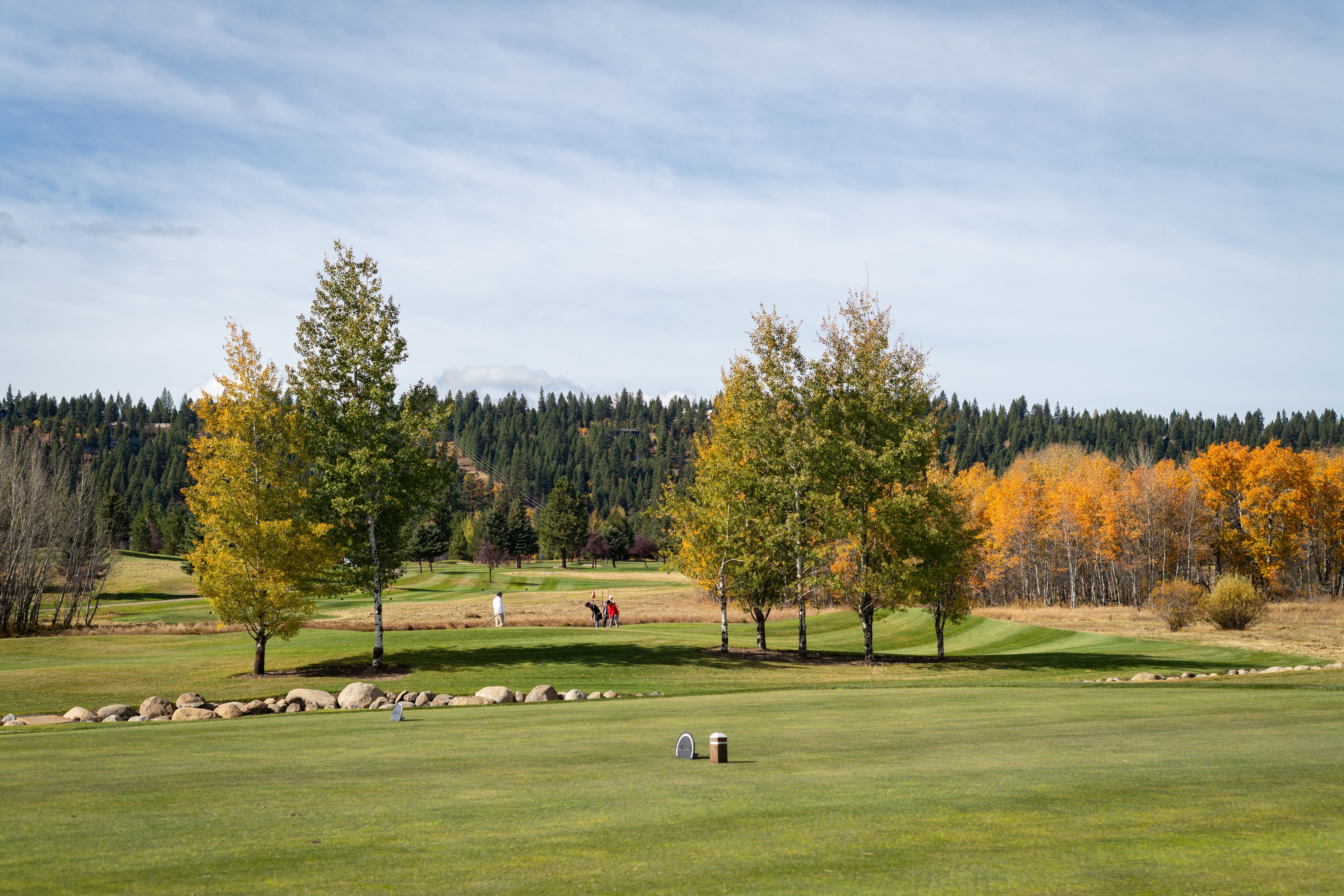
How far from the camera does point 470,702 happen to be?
2602 centimetres

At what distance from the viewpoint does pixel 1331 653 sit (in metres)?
34.2

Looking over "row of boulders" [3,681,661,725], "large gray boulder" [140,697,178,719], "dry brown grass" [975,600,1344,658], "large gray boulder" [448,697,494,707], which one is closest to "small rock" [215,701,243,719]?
"row of boulders" [3,681,661,725]

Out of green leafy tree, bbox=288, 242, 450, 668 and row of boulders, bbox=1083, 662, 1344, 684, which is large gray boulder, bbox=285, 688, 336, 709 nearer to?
green leafy tree, bbox=288, 242, 450, 668

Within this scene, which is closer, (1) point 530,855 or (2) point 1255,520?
(1) point 530,855

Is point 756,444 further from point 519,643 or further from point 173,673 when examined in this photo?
point 173,673

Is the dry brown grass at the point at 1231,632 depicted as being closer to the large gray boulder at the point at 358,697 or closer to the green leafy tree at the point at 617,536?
the large gray boulder at the point at 358,697

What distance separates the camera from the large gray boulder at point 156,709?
23.4 m

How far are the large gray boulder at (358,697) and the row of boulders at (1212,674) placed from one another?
20961 millimetres

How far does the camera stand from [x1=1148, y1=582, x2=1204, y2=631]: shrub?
148ft

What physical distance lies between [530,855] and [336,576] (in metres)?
29.2

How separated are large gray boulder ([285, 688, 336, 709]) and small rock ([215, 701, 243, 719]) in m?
1.56

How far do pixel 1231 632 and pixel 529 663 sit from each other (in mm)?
32856

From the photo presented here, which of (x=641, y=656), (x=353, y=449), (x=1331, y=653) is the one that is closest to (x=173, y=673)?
(x=353, y=449)

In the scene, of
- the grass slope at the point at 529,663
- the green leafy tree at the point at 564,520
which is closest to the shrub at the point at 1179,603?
the grass slope at the point at 529,663
